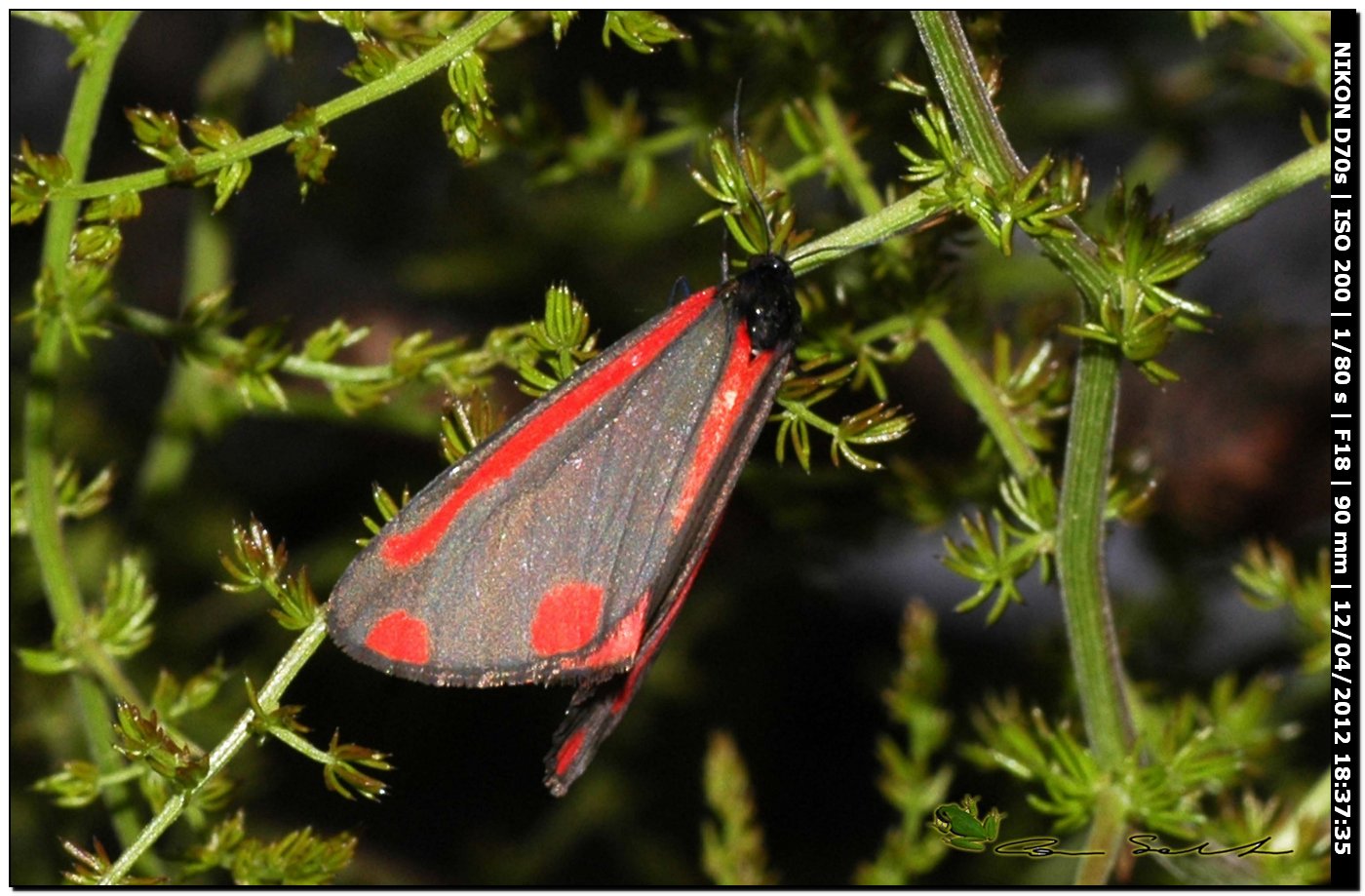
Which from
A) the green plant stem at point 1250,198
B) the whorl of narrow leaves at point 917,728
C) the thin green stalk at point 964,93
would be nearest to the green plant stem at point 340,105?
the thin green stalk at point 964,93

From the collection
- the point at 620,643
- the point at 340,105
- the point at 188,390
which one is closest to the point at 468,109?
the point at 340,105

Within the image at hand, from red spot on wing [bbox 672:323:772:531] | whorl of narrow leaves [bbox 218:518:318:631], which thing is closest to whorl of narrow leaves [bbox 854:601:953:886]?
red spot on wing [bbox 672:323:772:531]

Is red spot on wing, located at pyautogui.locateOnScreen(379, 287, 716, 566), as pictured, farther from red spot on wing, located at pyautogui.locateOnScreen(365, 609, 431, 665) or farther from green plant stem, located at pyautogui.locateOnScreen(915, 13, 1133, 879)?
green plant stem, located at pyautogui.locateOnScreen(915, 13, 1133, 879)

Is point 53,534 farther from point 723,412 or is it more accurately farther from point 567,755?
point 723,412

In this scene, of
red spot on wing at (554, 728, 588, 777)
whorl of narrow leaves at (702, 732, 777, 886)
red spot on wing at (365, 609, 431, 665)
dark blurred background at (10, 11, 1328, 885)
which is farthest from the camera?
dark blurred background at (10, 11, 1328, 885)

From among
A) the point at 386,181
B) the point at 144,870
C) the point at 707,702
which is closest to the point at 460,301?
the point at 386,181

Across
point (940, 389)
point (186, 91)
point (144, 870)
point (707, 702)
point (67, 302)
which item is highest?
point (186, 91)

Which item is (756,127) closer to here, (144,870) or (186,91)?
(144,870)
